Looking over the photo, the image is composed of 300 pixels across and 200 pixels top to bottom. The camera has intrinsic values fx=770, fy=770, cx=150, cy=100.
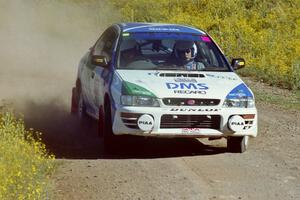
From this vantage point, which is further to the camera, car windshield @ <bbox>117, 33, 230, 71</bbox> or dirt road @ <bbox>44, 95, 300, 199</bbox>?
car windshield @ <bbox>117, 33, 230, 71</bbox>

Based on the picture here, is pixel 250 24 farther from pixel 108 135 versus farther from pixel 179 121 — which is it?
pixel 179 121

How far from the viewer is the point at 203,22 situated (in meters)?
26.4

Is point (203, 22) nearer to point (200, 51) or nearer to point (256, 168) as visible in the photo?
point (200, 51)

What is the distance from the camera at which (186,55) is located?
404 inches

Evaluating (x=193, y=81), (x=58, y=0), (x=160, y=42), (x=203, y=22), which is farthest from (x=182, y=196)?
(x=58, y=0)

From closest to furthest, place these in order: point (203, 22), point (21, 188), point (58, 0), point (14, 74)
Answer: point (21, 188) → point (14, 74) → point (203, 22) → point (58, 0)

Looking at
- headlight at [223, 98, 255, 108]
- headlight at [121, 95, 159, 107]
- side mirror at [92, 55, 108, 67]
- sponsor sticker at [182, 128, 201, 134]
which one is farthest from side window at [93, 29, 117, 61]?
headlight at [223, 98, 255, 108]

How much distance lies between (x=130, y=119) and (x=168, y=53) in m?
1.64

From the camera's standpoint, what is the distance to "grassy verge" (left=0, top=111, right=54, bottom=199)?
663cm

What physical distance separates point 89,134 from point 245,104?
2845mm

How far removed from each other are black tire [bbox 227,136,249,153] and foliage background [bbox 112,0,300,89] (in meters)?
7.03

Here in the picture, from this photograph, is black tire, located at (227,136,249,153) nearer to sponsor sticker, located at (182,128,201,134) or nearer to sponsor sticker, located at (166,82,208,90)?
sponsor sticker, located at (182,128,201,134)

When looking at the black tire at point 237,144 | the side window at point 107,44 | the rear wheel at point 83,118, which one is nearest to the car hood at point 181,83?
the black tire at point 237,144

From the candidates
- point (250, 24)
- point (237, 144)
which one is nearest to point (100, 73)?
point (237, 144)
